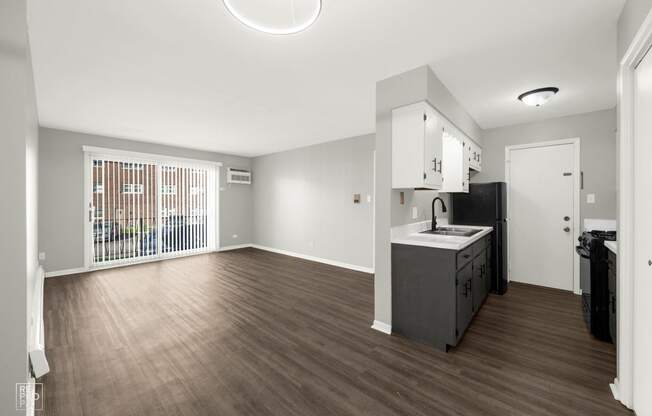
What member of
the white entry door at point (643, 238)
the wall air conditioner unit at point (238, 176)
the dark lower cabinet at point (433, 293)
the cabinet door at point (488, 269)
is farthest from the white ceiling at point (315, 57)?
the wall air conditioner unit at point (238, 176)

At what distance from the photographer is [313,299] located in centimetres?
342

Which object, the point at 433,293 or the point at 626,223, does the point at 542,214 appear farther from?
the point at 433,293

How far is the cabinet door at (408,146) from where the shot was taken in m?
2.37

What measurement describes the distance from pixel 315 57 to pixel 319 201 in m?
3.63

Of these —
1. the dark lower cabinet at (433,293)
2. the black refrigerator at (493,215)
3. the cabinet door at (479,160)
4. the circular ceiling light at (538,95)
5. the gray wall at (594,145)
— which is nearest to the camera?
the dark lower cabinet at (433,293)

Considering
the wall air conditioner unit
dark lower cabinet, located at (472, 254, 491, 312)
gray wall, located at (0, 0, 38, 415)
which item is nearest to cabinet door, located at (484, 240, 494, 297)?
dark lower cabinet, located at (472, 254, 491, 312)

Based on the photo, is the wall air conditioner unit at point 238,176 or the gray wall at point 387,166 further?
the wall air conditioner unit at point 238,176

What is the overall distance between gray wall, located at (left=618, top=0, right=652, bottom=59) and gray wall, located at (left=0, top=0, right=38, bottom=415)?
10.6ft

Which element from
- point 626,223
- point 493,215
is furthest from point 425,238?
point 493,215

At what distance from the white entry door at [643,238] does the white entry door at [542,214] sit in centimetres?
266

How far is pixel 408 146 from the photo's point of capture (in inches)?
96.6

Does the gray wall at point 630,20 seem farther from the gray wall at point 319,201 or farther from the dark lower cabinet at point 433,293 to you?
the gray wall at point 319,201

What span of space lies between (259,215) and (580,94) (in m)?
6.51

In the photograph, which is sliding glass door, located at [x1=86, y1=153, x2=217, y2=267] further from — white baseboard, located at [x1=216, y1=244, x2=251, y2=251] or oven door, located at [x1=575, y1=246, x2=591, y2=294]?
oven door, located at [x1=575, y1=246, x2=591, y2=294]
